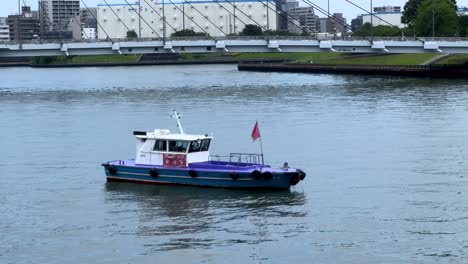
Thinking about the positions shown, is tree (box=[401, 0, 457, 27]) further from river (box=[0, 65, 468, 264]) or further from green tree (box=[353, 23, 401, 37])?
river (box=[0, 65, 468, 264])

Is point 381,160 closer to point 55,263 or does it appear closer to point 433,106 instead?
point 55,263

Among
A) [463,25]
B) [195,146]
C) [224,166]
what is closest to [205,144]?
[195,146]

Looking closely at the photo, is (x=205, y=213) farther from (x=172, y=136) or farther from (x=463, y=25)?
(x=463, y=25)

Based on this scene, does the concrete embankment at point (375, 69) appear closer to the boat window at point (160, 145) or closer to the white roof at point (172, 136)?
the white roof at point (172, 136)

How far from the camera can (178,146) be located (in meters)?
23.7

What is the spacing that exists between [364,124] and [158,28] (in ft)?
291

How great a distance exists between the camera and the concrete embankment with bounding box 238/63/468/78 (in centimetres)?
6088

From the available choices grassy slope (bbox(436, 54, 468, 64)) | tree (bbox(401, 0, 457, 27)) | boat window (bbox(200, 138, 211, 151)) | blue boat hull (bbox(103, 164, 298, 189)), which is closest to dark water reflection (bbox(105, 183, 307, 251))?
blue boat hull (bbox(103, 164, 298, 189))

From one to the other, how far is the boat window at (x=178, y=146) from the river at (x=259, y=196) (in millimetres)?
843

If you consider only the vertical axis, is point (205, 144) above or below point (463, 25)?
below

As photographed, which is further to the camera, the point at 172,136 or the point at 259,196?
the point at 172,136

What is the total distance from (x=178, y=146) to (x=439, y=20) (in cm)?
5196

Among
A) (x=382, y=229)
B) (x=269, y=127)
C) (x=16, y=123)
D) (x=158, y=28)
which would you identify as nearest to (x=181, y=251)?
(x=382, y=229)

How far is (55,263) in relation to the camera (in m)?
17.1
